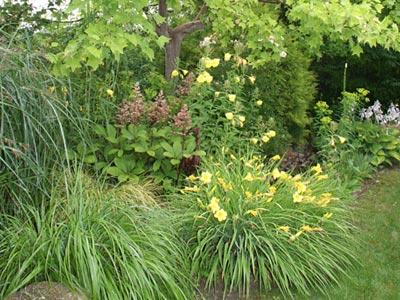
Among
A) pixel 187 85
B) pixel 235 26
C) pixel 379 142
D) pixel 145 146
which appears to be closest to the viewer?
pixel 145 146

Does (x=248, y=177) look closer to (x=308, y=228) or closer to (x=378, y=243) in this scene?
(x=308, y=228)

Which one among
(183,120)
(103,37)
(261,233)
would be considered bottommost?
(261,233)

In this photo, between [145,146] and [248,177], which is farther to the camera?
[145,146]

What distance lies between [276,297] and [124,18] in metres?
2.12

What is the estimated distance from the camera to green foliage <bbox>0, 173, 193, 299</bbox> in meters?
3.38

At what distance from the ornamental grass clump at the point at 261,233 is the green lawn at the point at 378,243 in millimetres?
142

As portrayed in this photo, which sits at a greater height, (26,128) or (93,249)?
(26,128)

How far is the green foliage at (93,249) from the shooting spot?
3383 mm

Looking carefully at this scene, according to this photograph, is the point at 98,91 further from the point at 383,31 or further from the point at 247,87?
the point at 383,31

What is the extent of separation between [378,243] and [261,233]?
49.3 inches

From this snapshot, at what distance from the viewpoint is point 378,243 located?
490cm

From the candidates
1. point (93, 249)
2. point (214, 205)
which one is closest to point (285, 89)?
point (214, 205)

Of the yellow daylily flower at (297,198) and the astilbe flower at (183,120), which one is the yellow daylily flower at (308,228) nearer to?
the yellow daylily flower at (297,198)

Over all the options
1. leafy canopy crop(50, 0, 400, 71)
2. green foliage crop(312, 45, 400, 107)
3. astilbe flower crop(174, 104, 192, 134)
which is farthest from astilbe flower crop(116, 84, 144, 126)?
green foliage crop(312, 45, 400, 107)
